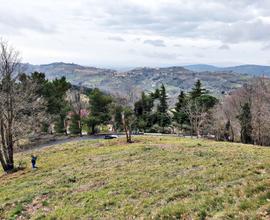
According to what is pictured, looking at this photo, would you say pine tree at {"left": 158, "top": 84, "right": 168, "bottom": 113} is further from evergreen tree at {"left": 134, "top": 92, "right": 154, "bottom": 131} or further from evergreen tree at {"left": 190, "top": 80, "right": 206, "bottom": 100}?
evergreen tree at {"left": 190, "top": 80, "right": 206, "bottom": 100}

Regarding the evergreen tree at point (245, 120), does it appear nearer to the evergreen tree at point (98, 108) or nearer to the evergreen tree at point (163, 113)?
the evergreen tree at point (163, 113)

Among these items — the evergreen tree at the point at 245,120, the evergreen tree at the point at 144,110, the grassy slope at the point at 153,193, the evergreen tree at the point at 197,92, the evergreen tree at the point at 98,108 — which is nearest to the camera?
the grassy slope at the point at 153,193

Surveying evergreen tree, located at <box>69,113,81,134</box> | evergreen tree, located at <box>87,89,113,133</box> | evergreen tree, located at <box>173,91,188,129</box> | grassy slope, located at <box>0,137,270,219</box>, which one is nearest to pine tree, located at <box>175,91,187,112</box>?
evergreen tree, located at <box>173,91,188,129</box>

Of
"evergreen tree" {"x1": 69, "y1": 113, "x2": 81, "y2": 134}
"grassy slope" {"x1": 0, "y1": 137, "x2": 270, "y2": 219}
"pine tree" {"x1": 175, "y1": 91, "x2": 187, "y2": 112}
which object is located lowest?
"evergreen tree" {"x1": 69, "y1": 113, "x2": 81, "y2": 134}

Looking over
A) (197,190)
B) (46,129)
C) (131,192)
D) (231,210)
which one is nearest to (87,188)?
(131,192)

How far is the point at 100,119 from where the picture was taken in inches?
2847

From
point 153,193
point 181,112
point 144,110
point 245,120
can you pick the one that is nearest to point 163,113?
point 144,110

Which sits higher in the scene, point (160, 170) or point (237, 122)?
point (160, 170)

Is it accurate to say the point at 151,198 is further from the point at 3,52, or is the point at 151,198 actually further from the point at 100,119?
the point at 100,119

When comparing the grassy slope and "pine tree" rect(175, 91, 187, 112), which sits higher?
the grassy slope

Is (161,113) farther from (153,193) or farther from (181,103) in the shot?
(153,193)

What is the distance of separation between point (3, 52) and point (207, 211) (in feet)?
87.2

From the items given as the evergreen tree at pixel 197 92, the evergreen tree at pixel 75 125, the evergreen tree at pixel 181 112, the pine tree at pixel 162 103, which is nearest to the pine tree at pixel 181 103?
the evergreen tree at pixel 181 112

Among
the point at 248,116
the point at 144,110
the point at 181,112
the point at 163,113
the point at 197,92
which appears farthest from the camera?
the point at 144,110
